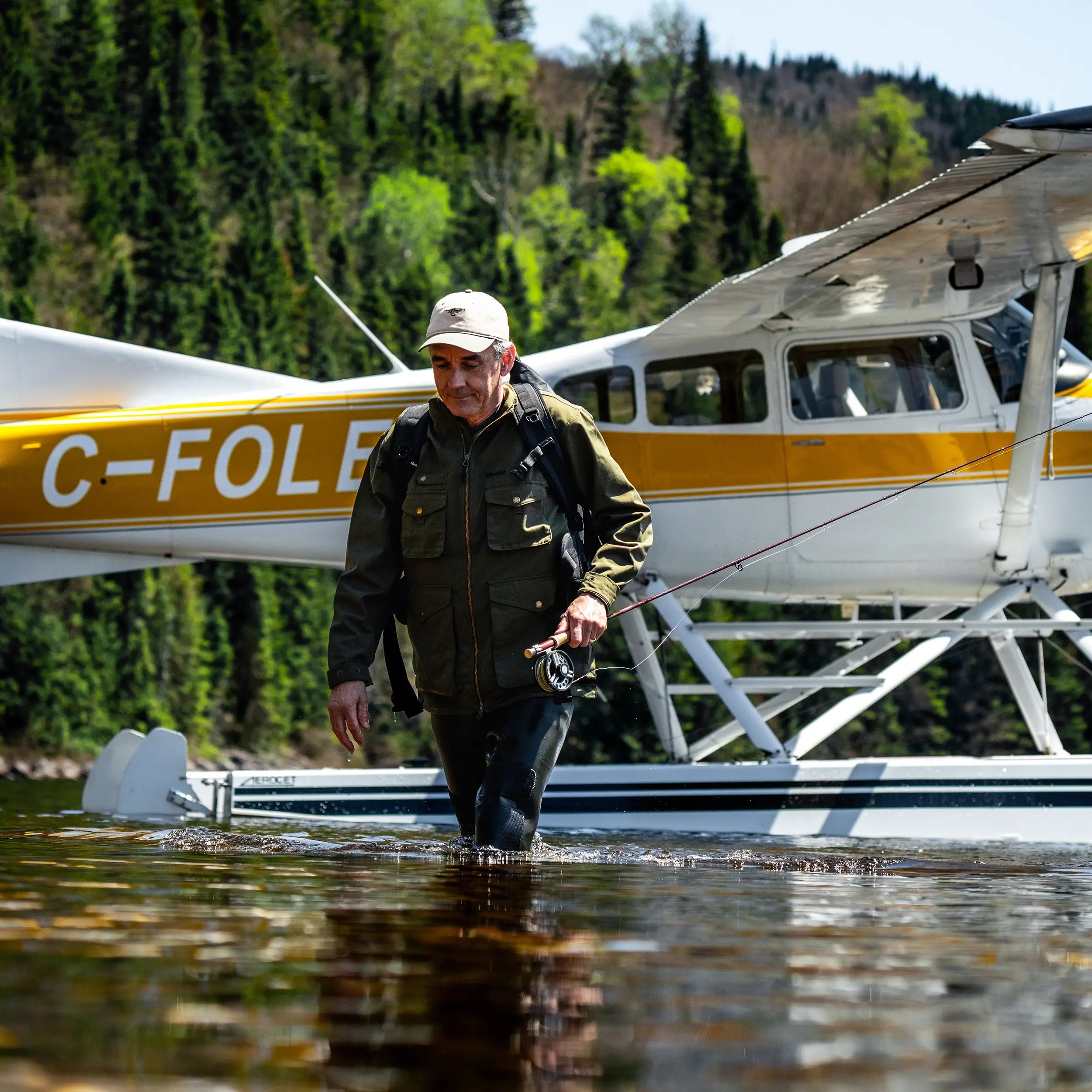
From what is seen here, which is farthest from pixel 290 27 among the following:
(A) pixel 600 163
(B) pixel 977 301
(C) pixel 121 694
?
(B) pixel 977 301

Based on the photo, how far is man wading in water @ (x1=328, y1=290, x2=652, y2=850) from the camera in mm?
4305

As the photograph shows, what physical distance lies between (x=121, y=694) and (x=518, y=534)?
3476 cm

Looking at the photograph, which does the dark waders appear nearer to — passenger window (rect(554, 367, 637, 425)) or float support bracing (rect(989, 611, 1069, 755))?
passenger window (rect(554, 367, 637, 425))

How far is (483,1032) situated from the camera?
1.96m

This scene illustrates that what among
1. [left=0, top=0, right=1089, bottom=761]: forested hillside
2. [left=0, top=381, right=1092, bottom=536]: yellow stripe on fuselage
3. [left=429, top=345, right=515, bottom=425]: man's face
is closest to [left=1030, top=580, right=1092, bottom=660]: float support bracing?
[left=0, top=381, right=1092, bottom=536]: yellow stripe on fuselage

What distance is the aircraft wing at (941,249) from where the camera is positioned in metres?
6.82

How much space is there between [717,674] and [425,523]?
431cm

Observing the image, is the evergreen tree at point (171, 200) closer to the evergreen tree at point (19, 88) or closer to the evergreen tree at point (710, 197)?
the evergreen tree at point (19, 88)

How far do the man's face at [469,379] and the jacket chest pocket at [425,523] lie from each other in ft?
0.84

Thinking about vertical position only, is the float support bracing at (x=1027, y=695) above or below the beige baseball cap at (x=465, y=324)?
below

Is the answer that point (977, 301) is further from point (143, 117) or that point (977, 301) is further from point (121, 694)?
point (143, 117)

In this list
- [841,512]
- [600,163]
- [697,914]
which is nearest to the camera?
[697,914]

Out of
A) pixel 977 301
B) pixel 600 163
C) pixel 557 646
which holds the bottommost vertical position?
pixel 557 646

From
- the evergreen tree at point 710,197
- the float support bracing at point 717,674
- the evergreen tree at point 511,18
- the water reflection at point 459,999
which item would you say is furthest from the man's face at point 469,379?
the evergreen tree at point 511,18
